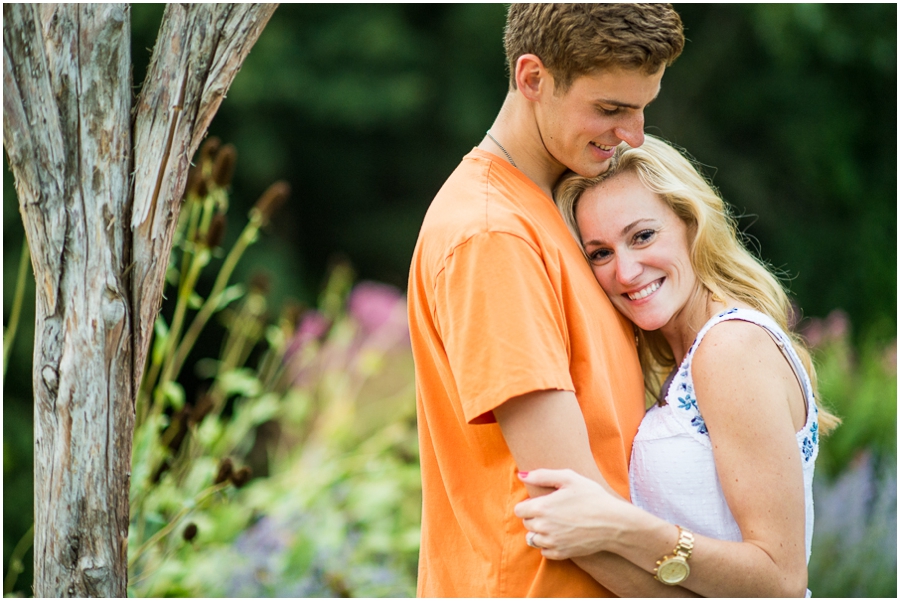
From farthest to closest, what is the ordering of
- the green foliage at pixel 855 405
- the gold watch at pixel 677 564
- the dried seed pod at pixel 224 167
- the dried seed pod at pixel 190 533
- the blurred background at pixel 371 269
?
the green foliage at pixel 855 405 < the blurred background at pixel 371 269 < the dried seed pod at pixel 224 167 < the dried seed pod at pixel 190 533 < the gold watch at pixel 677 564

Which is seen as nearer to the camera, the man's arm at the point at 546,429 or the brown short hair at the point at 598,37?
the man's arm at the point at 546,429

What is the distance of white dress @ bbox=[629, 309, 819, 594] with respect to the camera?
5.09 ft

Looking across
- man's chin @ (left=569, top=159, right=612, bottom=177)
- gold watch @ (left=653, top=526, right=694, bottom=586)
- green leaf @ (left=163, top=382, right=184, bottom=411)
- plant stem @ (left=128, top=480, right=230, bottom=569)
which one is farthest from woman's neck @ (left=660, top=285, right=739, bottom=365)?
green leaf @ (left=163, top=382, right=184, bottom=411)

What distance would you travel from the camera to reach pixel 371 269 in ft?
24.4

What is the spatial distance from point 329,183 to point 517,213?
6021mm

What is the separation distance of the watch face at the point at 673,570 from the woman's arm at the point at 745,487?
0.7 inches

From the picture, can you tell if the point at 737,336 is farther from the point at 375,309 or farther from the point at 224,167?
A: the point at 375,309

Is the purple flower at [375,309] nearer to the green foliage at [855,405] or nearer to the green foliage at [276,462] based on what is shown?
the green foliage at [276,462]

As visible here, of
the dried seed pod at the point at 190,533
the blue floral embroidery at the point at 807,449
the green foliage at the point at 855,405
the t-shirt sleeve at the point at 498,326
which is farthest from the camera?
the green foliage at the point at 855,405

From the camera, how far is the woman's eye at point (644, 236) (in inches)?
67.5

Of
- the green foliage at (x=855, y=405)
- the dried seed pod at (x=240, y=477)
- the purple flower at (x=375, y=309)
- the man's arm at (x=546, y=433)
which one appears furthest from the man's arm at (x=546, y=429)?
the purple flower at (x=375, y=309)

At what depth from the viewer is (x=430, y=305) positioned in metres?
1.48

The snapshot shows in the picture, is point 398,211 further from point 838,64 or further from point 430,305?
point 430,305

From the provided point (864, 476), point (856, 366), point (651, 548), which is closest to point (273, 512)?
point (651, 548)
